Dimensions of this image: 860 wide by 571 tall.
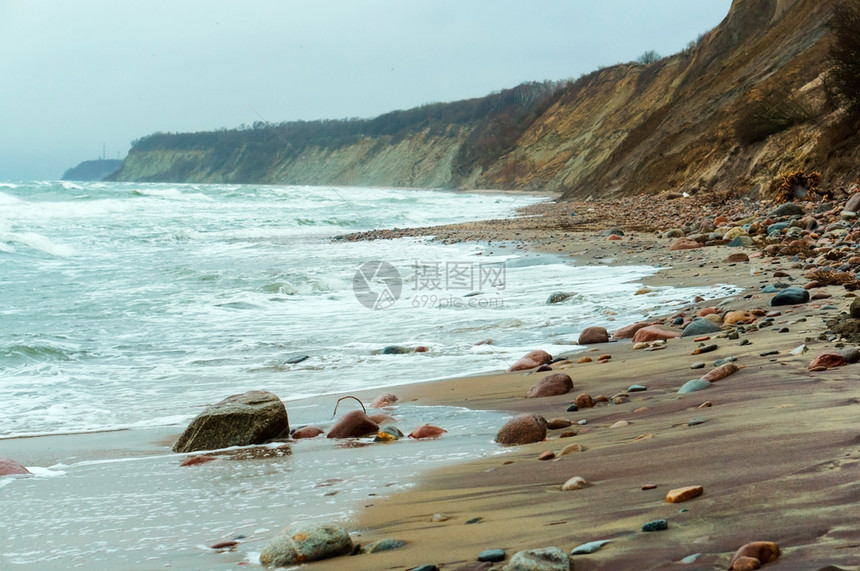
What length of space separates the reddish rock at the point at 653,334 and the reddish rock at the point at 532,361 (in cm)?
65

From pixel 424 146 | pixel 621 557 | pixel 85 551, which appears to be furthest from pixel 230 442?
pixel 424 146

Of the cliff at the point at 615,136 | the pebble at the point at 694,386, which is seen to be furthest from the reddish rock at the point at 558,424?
the cliff at the point at 615,136

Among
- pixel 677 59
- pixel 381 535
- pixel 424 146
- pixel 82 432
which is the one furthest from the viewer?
pixel 424 146

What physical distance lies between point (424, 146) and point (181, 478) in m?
90.8

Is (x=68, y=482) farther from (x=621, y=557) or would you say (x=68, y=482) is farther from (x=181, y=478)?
(x=621, y=557)

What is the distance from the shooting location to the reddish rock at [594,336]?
19.9 ft

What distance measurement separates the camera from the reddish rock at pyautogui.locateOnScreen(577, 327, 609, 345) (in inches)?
238

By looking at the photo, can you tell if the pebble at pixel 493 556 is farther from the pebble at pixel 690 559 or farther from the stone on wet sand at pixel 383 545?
the pebble at pixel 690 559

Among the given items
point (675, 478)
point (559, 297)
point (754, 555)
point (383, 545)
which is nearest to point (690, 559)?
point (754, 555)

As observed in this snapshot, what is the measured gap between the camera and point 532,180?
60.4 metres

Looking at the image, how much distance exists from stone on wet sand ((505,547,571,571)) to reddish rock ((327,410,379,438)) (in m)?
2.43

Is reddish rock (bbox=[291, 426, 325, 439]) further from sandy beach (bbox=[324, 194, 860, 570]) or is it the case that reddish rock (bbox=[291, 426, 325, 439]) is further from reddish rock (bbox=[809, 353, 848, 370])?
reddish rock (bbox=[809, 353, 848, 370])

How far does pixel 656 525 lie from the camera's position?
77.6 inches

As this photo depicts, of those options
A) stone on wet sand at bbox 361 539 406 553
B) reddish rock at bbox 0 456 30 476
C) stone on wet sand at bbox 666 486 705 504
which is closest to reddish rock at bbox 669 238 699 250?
reddish rock at bbox 0 456 30 476
